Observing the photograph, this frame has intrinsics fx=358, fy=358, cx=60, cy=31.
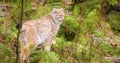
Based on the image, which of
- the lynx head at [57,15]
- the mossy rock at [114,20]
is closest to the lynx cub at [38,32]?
the lynx head at [57,15]

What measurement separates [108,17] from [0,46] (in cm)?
586

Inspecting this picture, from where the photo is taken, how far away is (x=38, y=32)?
5398mm

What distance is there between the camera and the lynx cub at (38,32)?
4.98 metres

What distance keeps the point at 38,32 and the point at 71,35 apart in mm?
2360

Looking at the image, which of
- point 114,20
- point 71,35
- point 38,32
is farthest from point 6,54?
point 114,20

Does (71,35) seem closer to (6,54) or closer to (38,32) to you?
(38,32)

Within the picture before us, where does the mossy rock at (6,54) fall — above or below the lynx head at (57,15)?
below

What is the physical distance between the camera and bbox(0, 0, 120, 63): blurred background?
563 cm

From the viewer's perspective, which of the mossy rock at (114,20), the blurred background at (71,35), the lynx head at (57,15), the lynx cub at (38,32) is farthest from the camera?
the mossy rock at (114,20)

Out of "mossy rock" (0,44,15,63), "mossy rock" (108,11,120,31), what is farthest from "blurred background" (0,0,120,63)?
"mossy rock" (108,11,120,31)

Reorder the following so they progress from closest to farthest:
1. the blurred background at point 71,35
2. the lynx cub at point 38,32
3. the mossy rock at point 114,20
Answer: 1. the lynx cub at point 38,32
2. the blurred background at point 71,35
3. the mossy rock at point 114,20

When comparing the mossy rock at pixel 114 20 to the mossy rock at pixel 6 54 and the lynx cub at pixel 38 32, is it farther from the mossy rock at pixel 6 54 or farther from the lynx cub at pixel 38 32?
the mossy rock at pixel 6 54

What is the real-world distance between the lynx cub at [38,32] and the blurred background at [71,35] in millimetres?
239

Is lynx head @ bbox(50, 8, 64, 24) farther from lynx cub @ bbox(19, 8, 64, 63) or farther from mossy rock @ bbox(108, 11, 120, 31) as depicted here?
mossy rock @ bbox(108, 11, 120, 31)
